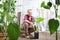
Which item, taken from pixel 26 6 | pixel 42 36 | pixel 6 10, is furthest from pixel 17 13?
pixel 6 10

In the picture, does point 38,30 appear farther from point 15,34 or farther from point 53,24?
point 15,34

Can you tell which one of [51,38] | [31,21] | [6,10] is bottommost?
[51,38]

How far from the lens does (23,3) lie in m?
1.74

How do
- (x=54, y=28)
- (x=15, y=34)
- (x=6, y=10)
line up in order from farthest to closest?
(x=6, y=10) → (x=54, y=28) → (x=15, y=34)

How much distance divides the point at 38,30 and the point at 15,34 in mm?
966

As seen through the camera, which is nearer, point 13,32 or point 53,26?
point 13,32

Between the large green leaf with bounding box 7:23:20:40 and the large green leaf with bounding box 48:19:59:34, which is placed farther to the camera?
the large green leaf with bounding box 48:19:59:34

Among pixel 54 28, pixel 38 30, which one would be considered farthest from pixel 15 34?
pixel 38 30

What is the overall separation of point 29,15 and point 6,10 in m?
0.79

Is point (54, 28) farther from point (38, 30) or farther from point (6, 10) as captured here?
point (38, 30)

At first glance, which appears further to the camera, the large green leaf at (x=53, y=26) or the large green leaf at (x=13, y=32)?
the large green leaf at (x=53, y=26)

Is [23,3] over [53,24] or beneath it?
over

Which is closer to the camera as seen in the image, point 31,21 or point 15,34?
point 15,34

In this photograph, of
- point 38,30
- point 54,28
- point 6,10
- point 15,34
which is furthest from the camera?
point 38,30
